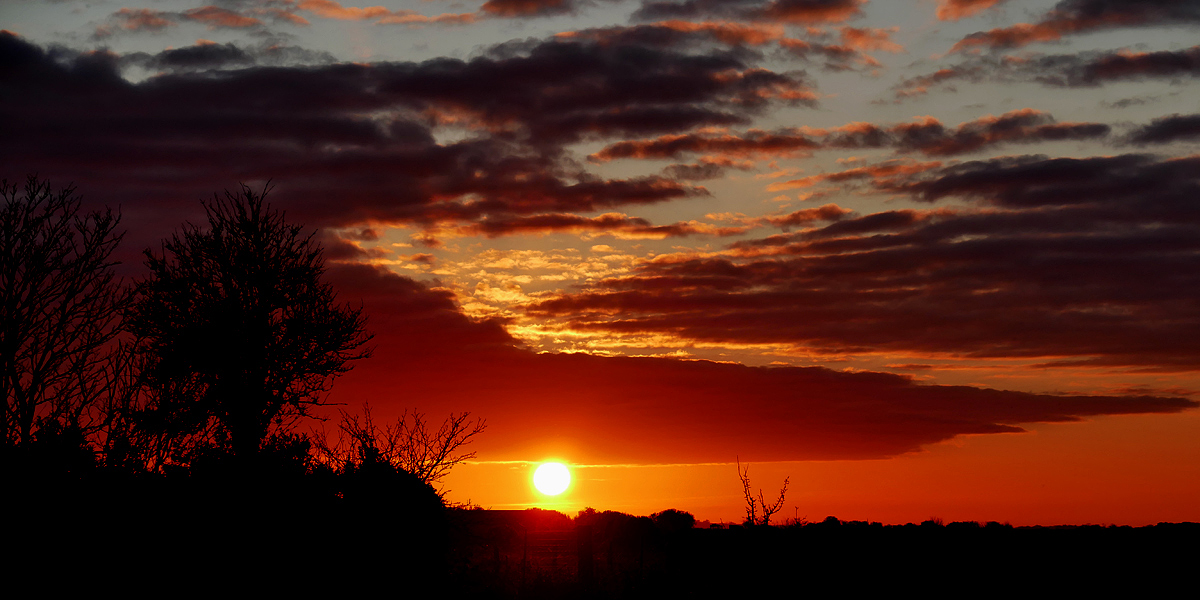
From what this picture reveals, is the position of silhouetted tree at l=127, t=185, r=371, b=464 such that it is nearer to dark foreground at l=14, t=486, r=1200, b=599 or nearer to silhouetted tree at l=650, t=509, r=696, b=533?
dark foreground at l=14, t=486, r=1200, b=599

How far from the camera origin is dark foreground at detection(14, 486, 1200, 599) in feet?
59.3

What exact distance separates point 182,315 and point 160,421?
14.8m

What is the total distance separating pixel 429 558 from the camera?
25.4m

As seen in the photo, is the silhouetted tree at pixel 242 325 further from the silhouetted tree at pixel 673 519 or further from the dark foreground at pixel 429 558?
the silhouetted tree at pixel 673 519

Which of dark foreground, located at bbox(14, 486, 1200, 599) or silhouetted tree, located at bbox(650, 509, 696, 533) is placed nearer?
dark foreground, located at bbox(14, 486, 1200, 599)

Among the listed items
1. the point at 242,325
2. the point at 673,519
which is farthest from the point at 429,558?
the point at 673,519

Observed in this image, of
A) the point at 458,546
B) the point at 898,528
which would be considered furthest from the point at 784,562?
the point at 898,528

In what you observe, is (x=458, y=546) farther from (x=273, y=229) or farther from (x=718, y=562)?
(x=273, y=229)

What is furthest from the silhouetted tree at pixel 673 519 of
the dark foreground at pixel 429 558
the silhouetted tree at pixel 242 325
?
the silhouetted tree at pixel 242 325

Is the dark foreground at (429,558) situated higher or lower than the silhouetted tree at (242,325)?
lower

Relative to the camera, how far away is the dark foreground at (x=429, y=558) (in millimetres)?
18078

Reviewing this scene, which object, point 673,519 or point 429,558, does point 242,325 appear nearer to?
point 429,558

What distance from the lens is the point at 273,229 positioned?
1280 inches

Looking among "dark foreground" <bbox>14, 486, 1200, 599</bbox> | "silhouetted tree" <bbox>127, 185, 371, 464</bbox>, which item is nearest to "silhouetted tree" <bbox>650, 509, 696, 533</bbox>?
"dark foreground" <bbox>14, 486, 1200, 599</bbox>
